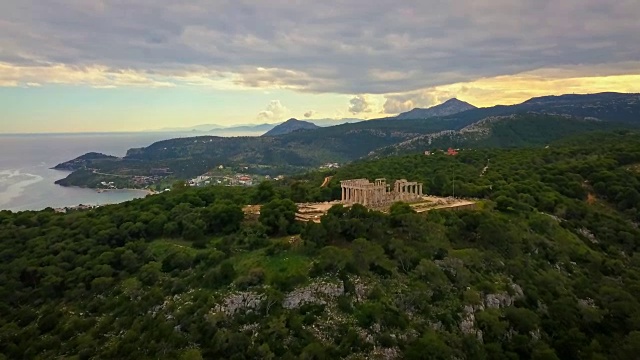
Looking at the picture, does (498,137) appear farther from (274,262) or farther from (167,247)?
(274,262)

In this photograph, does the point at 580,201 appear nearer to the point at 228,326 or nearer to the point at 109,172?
the point at 228,326

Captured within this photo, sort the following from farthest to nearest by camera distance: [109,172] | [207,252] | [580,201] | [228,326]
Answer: [109,172]
[580,201]
[207,252]
[228,326]

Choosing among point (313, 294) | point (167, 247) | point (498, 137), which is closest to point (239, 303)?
point (313, 294)

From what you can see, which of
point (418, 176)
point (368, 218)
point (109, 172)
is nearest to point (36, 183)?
point (109, 172)

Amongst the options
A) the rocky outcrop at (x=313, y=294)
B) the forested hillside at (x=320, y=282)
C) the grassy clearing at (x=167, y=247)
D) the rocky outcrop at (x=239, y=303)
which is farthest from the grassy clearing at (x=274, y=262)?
the grassy clearing at (x=167, y=247)

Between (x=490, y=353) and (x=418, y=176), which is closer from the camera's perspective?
(x=490, y=353)
